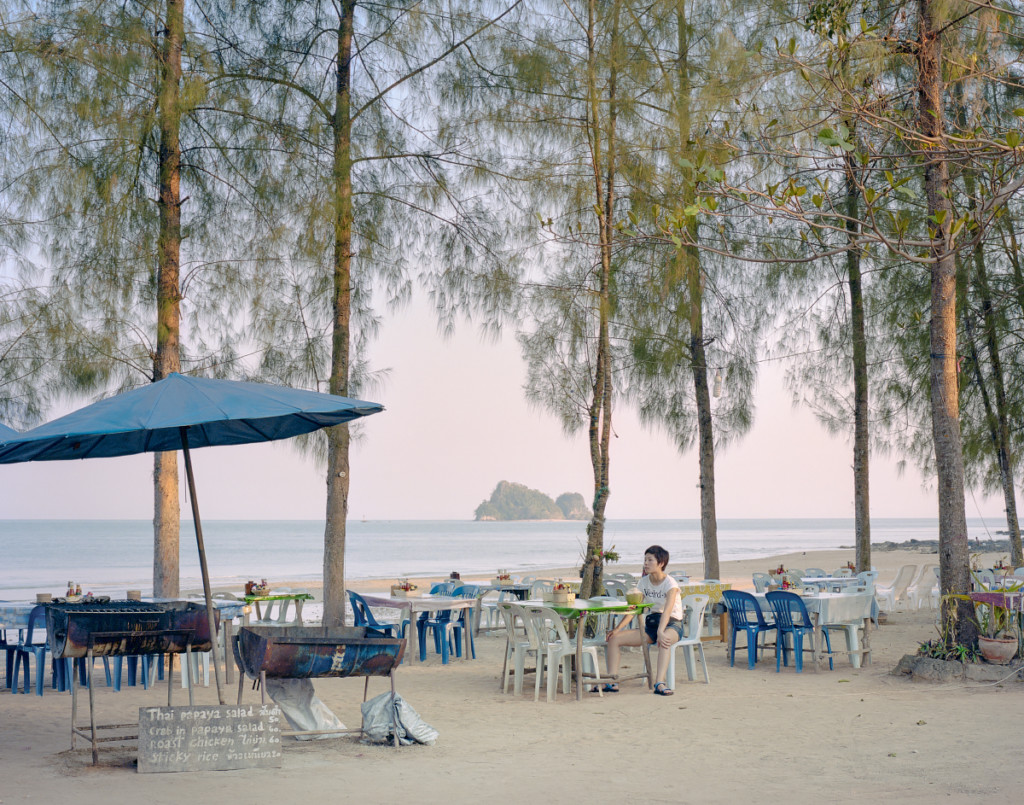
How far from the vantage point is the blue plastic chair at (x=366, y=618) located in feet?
→ 27.8

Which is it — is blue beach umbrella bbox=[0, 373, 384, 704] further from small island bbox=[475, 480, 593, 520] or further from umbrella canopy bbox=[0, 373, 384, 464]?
small island bbox=[475, 480, 593, 520]

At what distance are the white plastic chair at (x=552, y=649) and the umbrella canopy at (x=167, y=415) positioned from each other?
88.2 inches

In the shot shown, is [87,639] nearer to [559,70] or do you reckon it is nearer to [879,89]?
[879,89]

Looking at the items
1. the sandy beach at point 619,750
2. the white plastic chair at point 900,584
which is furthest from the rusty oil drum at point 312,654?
the white plastic chair at point 900,584

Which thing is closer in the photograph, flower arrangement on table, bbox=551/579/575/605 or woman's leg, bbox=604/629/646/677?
flower arrangement on table, bbox=551/579/575/605

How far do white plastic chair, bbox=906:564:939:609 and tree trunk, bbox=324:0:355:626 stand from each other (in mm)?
8270

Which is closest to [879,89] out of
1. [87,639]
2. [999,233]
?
[87,639]

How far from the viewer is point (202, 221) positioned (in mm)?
9953

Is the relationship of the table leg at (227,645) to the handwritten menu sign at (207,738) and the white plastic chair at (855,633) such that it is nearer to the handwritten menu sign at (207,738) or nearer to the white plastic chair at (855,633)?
the handwritten menu sign at (207,738)

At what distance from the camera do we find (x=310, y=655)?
4754 mm

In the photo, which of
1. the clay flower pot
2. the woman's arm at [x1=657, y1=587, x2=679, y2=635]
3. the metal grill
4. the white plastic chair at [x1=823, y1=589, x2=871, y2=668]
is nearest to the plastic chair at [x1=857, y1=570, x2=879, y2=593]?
the white plastic chair at [x1=823, y1=589, x2=871, y2=668]

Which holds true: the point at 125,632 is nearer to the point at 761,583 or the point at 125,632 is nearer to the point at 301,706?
the point at 301,706

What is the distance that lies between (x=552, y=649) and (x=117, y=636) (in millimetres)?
3031

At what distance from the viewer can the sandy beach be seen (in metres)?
4.05
